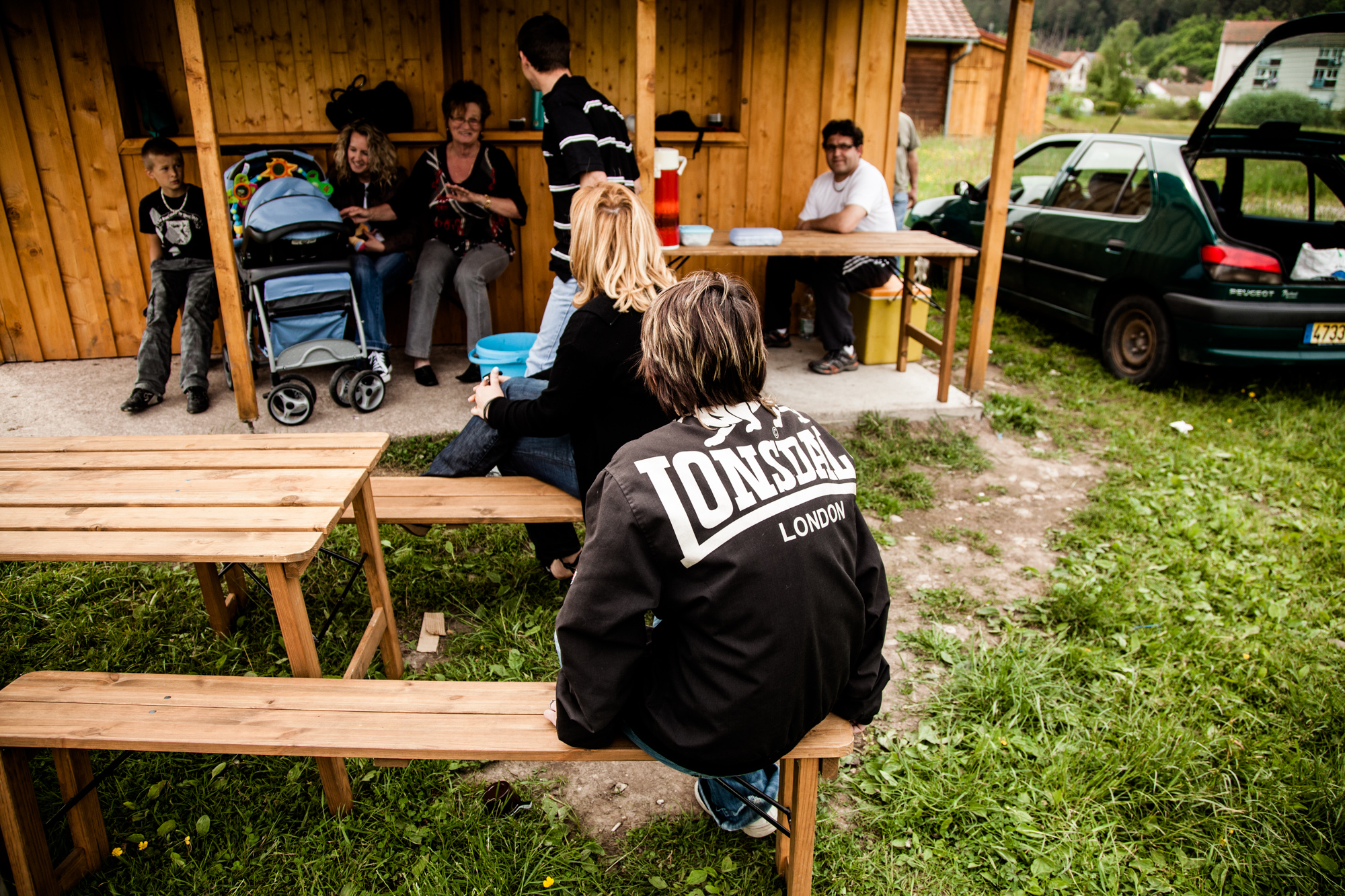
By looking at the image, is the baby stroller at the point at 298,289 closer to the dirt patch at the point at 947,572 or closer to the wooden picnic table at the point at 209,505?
the wooden picnic table at the point at 209,505

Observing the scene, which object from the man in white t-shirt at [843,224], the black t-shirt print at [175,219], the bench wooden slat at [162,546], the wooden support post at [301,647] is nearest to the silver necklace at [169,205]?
the black t-shirt print at [175,219]

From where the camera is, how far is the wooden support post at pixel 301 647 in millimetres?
2150

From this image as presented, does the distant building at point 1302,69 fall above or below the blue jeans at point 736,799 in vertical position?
above

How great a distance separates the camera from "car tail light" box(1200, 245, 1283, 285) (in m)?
5.29

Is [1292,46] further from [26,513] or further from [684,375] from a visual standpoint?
[26,513]

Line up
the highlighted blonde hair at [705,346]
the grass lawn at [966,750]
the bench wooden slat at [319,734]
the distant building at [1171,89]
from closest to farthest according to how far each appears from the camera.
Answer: the highlighted blonde hair at [705,346]
the bench wooden slat at [319,734]
the grass lawn at [966,750]
the distant building at [1171,89]

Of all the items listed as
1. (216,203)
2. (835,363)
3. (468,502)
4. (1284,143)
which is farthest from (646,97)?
(1284,143)

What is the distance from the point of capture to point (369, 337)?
5.41m

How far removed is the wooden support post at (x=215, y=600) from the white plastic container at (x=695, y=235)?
3056 mm

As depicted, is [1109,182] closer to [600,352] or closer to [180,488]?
[600,352]

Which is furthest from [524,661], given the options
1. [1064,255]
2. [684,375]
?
[1064,255]

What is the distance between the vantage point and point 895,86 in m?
6.52

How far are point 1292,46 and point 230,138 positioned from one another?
7006 millimetres

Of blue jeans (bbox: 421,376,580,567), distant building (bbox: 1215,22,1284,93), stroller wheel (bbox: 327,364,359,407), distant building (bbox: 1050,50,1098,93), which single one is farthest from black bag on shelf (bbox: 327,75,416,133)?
distant building (bbox: 1050,50,1098,93)
